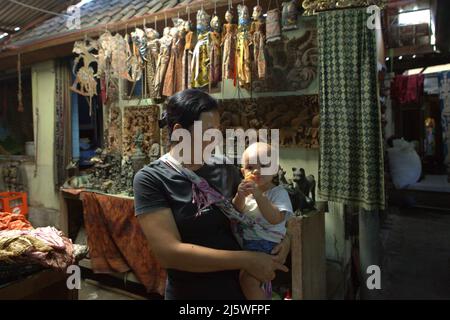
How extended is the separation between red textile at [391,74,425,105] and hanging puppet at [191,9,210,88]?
19.9 feet

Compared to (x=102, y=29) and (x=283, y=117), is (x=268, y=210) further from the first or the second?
(x=102, y=29)

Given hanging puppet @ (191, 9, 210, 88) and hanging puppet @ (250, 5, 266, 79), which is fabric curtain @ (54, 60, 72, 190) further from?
hanging puppet @ (250, 5, 266, 79)

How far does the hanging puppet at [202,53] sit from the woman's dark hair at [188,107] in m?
2.02

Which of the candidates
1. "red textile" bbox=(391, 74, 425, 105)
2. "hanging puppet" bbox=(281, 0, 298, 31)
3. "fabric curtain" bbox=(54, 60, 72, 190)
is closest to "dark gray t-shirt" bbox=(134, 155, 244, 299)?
"hanging puppet" bbox=(281, 0, 298, 31)

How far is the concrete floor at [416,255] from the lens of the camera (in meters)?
4.19

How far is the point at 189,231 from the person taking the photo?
1382 millimetres

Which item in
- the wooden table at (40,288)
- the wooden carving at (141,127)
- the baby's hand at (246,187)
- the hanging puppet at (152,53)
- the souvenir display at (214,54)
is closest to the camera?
the baby's hand at (246,187)

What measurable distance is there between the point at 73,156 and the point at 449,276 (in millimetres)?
5898

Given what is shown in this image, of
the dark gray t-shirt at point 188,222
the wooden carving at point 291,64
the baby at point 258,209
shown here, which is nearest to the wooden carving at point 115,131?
the wooden carving at point 291,64

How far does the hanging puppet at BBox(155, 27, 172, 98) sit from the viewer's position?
3.67 meters

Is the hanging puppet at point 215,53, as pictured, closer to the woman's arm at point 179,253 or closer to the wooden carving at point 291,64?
the wooden carving at point 291,64

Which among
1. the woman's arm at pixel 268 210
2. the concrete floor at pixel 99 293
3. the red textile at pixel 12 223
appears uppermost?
the woman's arm at pixel 268 210

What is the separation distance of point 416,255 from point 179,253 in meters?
5.22

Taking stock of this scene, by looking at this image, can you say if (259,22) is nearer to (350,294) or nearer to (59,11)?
(350,294)
